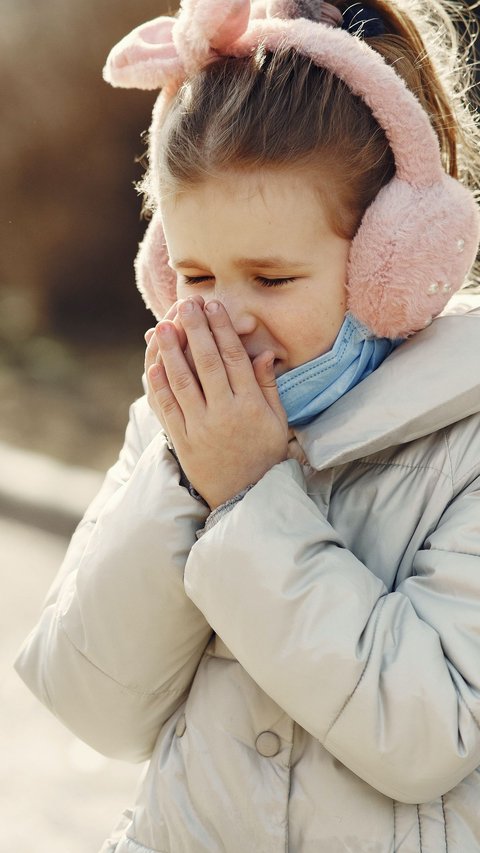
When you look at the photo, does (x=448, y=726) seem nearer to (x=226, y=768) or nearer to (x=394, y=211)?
(x=226, y=768)

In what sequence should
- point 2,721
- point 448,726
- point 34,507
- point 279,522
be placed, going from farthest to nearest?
point 34,507 → point 2,721 → point 279,522 → point 448,726

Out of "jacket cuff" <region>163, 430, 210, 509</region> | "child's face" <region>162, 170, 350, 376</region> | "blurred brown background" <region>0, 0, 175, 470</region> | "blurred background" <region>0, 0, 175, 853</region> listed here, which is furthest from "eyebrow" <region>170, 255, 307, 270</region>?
"blurred brown background" <region>0, 0, 175, 470</region>

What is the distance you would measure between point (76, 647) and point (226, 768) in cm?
30

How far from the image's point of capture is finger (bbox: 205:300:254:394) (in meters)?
1.35

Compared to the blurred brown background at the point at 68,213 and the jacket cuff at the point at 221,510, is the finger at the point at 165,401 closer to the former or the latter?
the jacket cuff at the point at 221,510

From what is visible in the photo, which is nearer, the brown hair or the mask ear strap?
the brown hair

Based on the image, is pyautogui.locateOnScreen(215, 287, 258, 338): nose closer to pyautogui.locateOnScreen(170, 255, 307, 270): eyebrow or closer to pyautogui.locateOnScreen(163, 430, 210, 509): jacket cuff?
pyautogui.locateOnScreen(170, 255, 307, 270): eyebrow

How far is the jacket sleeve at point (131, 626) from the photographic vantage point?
1.38 metres

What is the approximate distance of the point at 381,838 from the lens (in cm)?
124

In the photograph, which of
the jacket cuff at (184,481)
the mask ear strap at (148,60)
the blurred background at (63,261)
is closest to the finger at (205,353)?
the jacket cuff at (184,481)

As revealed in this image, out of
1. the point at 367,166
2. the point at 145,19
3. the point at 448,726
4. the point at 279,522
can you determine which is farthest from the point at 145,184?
the point at 145,19

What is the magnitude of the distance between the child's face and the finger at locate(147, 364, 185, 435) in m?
0.13

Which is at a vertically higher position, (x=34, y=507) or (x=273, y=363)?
(x=273, y=363)

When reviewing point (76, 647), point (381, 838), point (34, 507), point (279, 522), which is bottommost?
point (34, 507)
